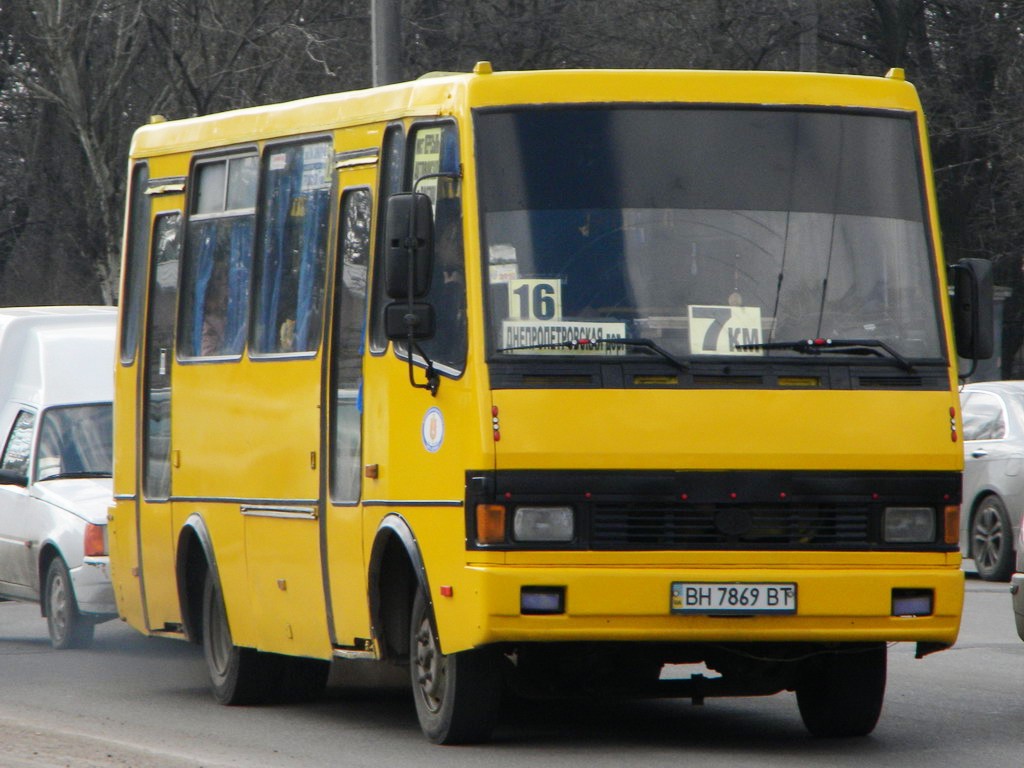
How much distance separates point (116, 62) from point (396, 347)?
19.2 metres

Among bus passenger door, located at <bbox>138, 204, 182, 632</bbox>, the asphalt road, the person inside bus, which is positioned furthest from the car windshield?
the person inside bus

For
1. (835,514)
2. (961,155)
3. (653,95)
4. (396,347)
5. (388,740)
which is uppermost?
(961,155)

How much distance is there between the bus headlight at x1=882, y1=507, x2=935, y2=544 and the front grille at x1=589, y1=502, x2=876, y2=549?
0.07 metres

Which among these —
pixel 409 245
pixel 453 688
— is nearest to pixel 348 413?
pixel 409 245

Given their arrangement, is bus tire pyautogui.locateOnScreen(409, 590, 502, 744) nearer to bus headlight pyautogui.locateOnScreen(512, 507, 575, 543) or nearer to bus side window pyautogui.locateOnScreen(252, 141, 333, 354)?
bus headlight pyautogui.locateOnScreen(512, 507, 575, 543)

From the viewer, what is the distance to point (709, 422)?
332 inches

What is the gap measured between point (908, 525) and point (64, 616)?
7437 mm

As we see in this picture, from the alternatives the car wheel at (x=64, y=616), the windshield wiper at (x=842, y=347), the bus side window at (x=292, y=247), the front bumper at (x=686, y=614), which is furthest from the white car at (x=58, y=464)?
the windshield wiper at (x=842, y=347)

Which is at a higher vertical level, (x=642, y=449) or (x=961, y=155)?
(x=961, y=155)

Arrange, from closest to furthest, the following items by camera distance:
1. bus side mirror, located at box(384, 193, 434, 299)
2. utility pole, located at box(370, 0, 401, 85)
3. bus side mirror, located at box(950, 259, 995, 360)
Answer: bus side mirror, located at box(384, 193, 434, 299) < bus side mirror, located at box(950, 259, 995, 360) < utility pole, located at box(370, 0, 401, 85)

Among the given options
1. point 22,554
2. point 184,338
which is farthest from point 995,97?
point 184,338

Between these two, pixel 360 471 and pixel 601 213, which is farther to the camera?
pixel 360 471

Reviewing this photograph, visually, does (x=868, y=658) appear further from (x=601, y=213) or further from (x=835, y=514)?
(x=601, y=213)

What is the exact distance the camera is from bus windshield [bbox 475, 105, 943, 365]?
8516 mm
